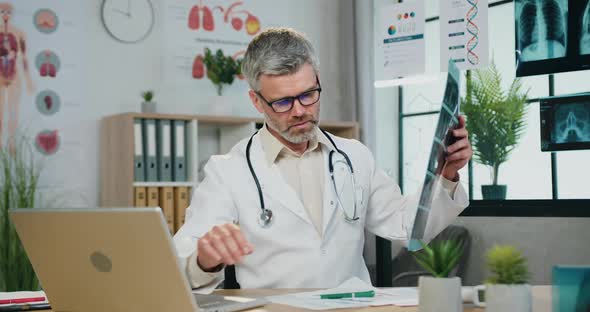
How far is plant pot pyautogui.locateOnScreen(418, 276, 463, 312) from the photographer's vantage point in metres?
1.13

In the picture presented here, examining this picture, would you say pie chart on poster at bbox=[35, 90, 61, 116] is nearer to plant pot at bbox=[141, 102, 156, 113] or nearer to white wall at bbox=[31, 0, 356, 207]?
white wall at bbox=[31, 0, 356, 207]

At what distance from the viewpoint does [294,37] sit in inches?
84.1

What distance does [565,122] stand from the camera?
2.78 meters

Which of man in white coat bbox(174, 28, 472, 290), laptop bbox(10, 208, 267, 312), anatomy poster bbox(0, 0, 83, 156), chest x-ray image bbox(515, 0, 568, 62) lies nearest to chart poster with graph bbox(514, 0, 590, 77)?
chest x-ray image bbox(515, 0, 568, 62)

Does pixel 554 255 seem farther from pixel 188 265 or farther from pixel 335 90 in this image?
pixel 335 90

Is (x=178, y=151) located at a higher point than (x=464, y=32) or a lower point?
lower

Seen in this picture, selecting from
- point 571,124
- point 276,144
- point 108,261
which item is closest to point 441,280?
point 108,261

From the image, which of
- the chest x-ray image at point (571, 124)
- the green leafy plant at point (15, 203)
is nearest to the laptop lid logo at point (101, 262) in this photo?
the chest x-ray image at point (571, 124)

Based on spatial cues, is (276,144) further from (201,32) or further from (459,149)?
(201,32)

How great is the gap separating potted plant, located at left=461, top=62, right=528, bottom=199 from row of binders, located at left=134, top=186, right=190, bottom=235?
1.65 m

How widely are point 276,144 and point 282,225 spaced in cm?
26

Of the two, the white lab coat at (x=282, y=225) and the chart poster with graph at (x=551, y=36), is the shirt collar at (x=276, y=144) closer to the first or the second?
the white lab coat at (x=282, y=225)

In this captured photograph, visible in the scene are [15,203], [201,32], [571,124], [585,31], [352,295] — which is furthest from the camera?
[201,32]

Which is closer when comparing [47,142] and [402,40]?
[402,40]
